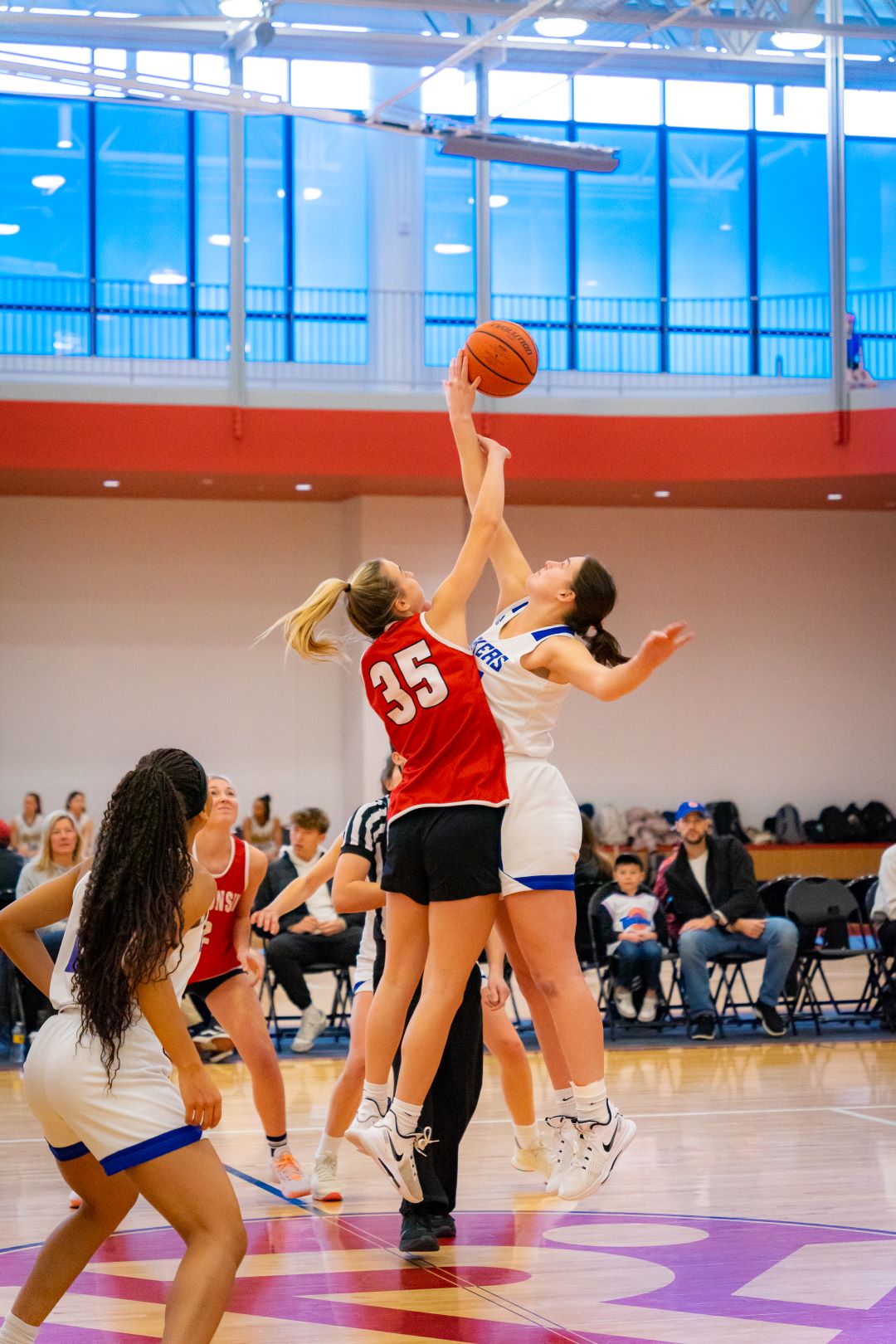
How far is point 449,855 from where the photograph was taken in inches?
159

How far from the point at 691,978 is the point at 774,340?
1122 centimetres

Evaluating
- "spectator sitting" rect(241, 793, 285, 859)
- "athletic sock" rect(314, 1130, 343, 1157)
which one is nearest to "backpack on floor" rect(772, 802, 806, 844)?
"spectator sitting" rect(241, 793, 285, 859)

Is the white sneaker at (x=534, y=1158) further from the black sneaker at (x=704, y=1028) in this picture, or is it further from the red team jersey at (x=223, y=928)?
the black sneaker at (x=704, y=1028)

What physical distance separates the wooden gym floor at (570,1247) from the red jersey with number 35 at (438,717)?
1.27m

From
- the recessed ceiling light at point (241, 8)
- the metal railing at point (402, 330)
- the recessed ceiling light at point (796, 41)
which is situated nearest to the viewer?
the recessed ceiling light at point (241, 8)

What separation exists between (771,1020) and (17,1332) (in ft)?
21.7

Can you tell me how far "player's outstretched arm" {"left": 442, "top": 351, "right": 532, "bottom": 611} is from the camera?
14.5ft

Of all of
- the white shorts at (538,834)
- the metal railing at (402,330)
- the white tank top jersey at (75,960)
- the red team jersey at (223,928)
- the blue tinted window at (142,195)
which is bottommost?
the red team jersey at (223,928)

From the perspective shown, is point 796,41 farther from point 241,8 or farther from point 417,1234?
point 417,1234

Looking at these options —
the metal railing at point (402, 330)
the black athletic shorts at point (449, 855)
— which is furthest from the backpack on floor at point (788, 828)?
the black athletic shorts at point (449, 855)

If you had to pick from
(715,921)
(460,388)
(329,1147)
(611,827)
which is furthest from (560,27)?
(329,1147)

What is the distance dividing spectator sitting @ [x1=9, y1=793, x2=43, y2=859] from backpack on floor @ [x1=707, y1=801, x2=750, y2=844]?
714 cm

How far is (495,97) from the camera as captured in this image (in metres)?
17.7

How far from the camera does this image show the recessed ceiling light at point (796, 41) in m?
16.5
